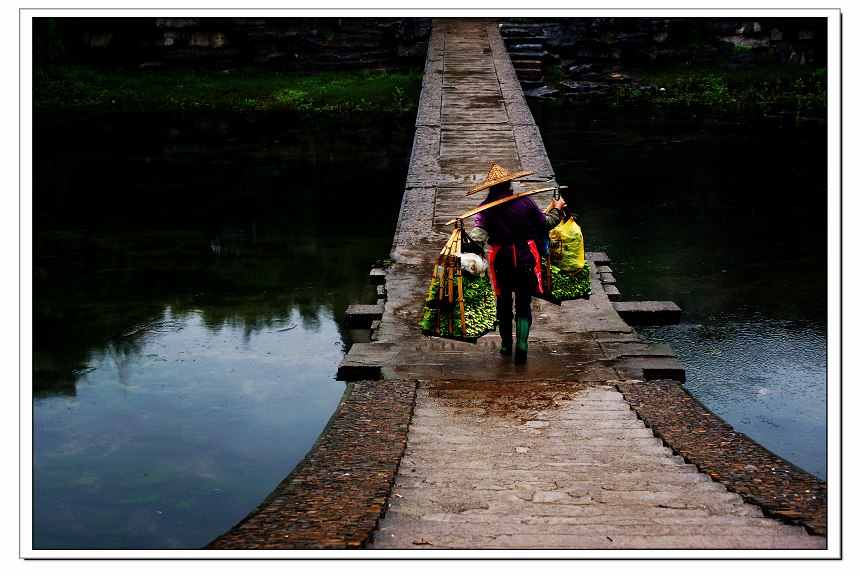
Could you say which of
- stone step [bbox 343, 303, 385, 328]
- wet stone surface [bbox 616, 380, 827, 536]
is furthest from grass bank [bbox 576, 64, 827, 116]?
wet stone surface [bbox 616, 380, 827, 536]

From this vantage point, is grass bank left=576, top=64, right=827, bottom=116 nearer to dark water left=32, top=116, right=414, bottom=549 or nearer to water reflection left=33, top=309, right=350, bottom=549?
dark water left=32, top=116, right=414, bottom=549

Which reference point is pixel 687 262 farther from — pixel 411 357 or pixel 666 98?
pixel 666 98

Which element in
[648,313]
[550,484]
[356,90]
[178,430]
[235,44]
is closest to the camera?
[550,484]

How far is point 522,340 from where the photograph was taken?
809 centimetres

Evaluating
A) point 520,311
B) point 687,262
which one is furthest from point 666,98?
point 520,311

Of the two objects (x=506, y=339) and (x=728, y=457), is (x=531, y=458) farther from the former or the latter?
(x=506, y=339)

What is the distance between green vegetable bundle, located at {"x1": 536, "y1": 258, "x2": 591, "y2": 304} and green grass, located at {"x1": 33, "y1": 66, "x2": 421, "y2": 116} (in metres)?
14.5

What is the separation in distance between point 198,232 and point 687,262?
660cm

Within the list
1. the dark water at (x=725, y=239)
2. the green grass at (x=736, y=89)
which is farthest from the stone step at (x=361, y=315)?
the green grass at (x=736, y=89)

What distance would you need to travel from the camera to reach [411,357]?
27.3 ft

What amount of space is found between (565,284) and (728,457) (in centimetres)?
274

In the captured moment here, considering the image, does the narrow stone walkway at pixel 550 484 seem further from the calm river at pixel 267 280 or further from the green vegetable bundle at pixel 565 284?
the calm river at pixel 267 280

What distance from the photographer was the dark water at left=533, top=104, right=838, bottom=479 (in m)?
8.95

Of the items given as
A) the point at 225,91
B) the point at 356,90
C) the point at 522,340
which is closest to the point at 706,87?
the point at 356,90
